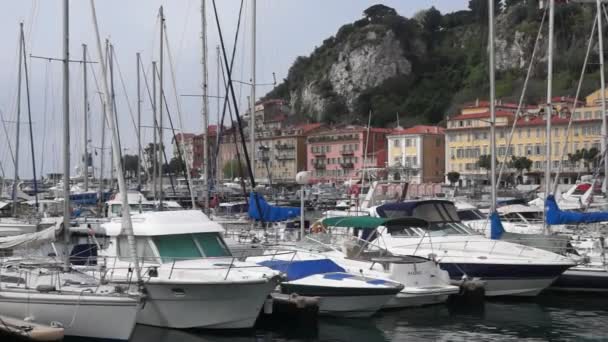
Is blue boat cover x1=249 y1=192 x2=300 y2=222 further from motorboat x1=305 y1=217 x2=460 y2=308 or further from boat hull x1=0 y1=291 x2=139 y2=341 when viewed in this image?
boat hull x1=0 y1=291 x2=139 y2=341

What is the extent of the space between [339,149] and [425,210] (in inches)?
4195

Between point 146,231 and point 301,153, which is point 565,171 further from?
point 146,231

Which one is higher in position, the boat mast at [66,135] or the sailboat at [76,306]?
the boat mast at [66,135]

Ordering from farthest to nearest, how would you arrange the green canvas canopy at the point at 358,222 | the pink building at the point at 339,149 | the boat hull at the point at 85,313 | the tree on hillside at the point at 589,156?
the pink building at the point at 339,149 < the tree on hillside at the point at 589,156 < the green canvas canopy at the point at 358,222 < the boat hull at the point at 85,313

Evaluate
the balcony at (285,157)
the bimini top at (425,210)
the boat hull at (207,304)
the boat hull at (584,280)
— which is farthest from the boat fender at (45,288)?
the balcony at (285,157)

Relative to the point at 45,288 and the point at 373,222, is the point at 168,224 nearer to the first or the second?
the point at 45,288

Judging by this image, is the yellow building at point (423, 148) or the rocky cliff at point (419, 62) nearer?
the yellow building at point (423, 148)

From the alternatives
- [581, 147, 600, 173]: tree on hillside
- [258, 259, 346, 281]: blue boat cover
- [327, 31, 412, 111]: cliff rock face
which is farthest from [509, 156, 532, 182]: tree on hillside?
[258, 259, 346, 281]: blue boat cover

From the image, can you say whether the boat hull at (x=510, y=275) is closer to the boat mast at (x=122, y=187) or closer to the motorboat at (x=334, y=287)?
the motorboat at (x=334, y=287)

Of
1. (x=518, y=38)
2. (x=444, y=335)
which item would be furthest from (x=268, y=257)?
(x=518, y=38)

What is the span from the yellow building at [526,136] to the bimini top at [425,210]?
233 feet

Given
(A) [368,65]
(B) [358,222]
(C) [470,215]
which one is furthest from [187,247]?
(A) [368,65]

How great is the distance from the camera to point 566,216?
26.4 m

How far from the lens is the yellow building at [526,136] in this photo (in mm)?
98625
